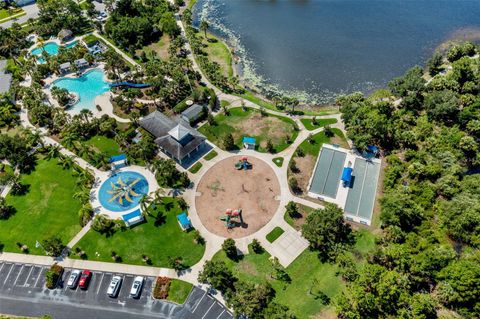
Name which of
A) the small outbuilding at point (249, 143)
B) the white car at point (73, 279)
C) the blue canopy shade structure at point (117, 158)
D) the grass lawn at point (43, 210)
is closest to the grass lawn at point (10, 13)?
the grass lawn at point (43, 210)

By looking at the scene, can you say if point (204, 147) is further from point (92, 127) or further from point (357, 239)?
point (357, 239)

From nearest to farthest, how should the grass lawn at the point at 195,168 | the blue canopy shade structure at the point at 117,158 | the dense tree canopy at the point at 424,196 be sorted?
the dense tree canopy at the point at 424,196 < the grass lawn at the point at 195,168 < the blue canopy shade structure at the point at 117,158

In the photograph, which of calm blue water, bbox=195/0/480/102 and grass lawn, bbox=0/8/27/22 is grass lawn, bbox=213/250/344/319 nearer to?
calm blue water, bbox=195/0/480/102

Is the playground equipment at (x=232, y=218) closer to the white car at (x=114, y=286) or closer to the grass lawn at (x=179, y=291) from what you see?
the grass lawn at (x=179, y=291)

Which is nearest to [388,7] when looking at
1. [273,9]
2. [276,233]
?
[273,9]

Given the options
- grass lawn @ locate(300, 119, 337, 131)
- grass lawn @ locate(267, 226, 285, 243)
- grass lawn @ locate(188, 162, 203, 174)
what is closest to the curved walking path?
grass lawn @ locate(267, 226, 285, 243)

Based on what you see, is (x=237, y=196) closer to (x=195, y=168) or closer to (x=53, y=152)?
(x=195, y=168)
